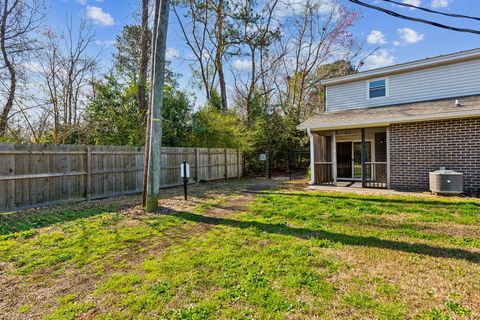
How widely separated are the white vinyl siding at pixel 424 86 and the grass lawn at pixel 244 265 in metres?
6.35

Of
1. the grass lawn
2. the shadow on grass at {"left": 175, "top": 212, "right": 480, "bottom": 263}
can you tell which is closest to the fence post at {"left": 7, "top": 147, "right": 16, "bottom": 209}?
the grass lawn

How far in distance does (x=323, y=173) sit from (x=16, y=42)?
509 inches

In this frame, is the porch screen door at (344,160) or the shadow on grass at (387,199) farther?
the porch screen door at (344,160)

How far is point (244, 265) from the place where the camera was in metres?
3.35

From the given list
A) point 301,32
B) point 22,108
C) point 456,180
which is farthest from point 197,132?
point 301,32

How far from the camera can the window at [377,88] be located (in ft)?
37.5

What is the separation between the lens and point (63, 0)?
35.1ft

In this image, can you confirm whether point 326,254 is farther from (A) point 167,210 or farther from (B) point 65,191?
(B) point 65,191

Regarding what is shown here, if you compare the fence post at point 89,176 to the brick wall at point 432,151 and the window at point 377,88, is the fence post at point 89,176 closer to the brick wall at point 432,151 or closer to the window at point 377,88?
the brick wall at point 432,151

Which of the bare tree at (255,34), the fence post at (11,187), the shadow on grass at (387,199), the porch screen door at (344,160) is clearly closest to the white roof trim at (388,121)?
the shadow on grass at (387,199)

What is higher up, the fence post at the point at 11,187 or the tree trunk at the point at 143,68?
the tree trunk at the point at 143,68

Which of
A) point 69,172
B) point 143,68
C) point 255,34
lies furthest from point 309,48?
point 69,172

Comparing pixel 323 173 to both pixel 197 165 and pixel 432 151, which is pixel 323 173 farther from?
pixel 197 165

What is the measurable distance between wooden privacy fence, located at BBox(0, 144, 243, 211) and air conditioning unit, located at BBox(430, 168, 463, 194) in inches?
368
